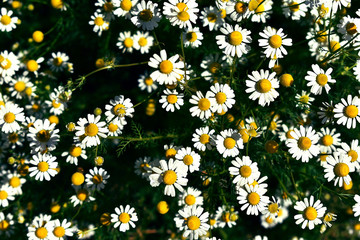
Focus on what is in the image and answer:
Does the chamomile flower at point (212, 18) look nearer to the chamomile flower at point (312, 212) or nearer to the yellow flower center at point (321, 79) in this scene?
the yellow flower center at point (321, 79)

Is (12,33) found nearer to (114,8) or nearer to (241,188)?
(114,8)

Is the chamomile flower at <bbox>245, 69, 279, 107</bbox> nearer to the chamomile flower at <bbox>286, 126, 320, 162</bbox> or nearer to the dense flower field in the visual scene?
the dense flower field

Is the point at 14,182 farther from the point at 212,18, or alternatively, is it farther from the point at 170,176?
the point at 212,18

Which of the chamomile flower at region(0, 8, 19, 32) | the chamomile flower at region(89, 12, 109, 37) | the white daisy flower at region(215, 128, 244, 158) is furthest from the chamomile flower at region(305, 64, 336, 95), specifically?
the chamomile flower at region(0, 8, 19, 32)

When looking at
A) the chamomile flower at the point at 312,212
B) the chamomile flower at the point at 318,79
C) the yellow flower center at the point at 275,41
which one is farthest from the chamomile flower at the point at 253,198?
the yellow flower center at the point at 275,41

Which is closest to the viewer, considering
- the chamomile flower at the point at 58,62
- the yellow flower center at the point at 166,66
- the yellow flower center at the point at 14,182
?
the yellow flower center at the point at 166,66

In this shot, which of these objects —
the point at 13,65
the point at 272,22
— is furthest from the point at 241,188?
the point at 13,65

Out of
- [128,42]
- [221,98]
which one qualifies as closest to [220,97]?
[221,98]
